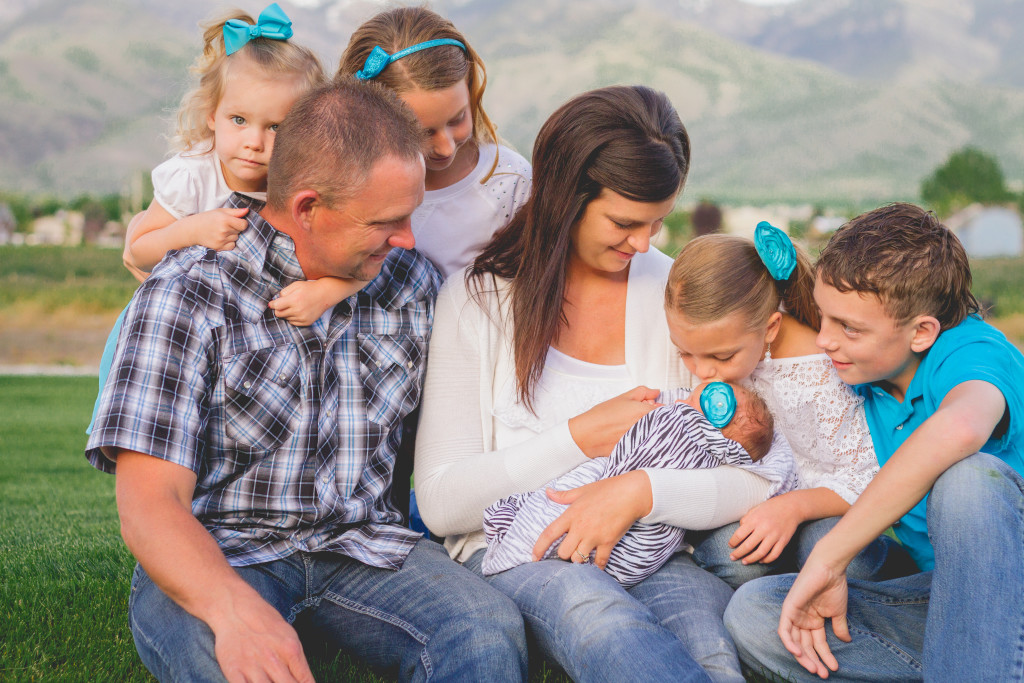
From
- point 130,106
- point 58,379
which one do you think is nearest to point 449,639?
point 58,379

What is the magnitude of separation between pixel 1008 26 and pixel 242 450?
134 metres

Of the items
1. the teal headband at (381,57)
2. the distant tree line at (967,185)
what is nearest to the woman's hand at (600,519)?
the teal headband at (381,57)

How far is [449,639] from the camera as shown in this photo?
81.4 inches

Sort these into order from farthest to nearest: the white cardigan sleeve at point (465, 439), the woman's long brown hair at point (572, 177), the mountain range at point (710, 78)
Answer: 1. the mountain range at point (710, 78)
2. the woman's long brown hair at point (572, 177)
3. the white cardigan sleeve at point (465, 439)

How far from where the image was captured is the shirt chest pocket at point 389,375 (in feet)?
8.05

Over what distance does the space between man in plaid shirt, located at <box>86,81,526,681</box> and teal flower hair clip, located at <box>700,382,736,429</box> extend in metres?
0.82

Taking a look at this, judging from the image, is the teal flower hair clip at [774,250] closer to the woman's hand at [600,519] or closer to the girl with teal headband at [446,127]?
the woman's hand at [600,519]

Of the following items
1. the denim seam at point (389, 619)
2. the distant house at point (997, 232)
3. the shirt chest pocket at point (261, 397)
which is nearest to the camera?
the denim seam at point (389, 619)

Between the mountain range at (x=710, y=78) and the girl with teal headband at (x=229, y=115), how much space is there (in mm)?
55688

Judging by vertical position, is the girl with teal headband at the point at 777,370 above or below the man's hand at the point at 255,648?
above

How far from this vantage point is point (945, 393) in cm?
222

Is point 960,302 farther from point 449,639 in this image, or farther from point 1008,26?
point 1008,26

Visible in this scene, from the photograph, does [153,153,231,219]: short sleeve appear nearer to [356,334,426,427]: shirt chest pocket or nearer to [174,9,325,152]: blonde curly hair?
[174,9,325,152]: blonde curly hair

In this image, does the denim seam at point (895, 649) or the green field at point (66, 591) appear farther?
the green field at point (66, 591)
